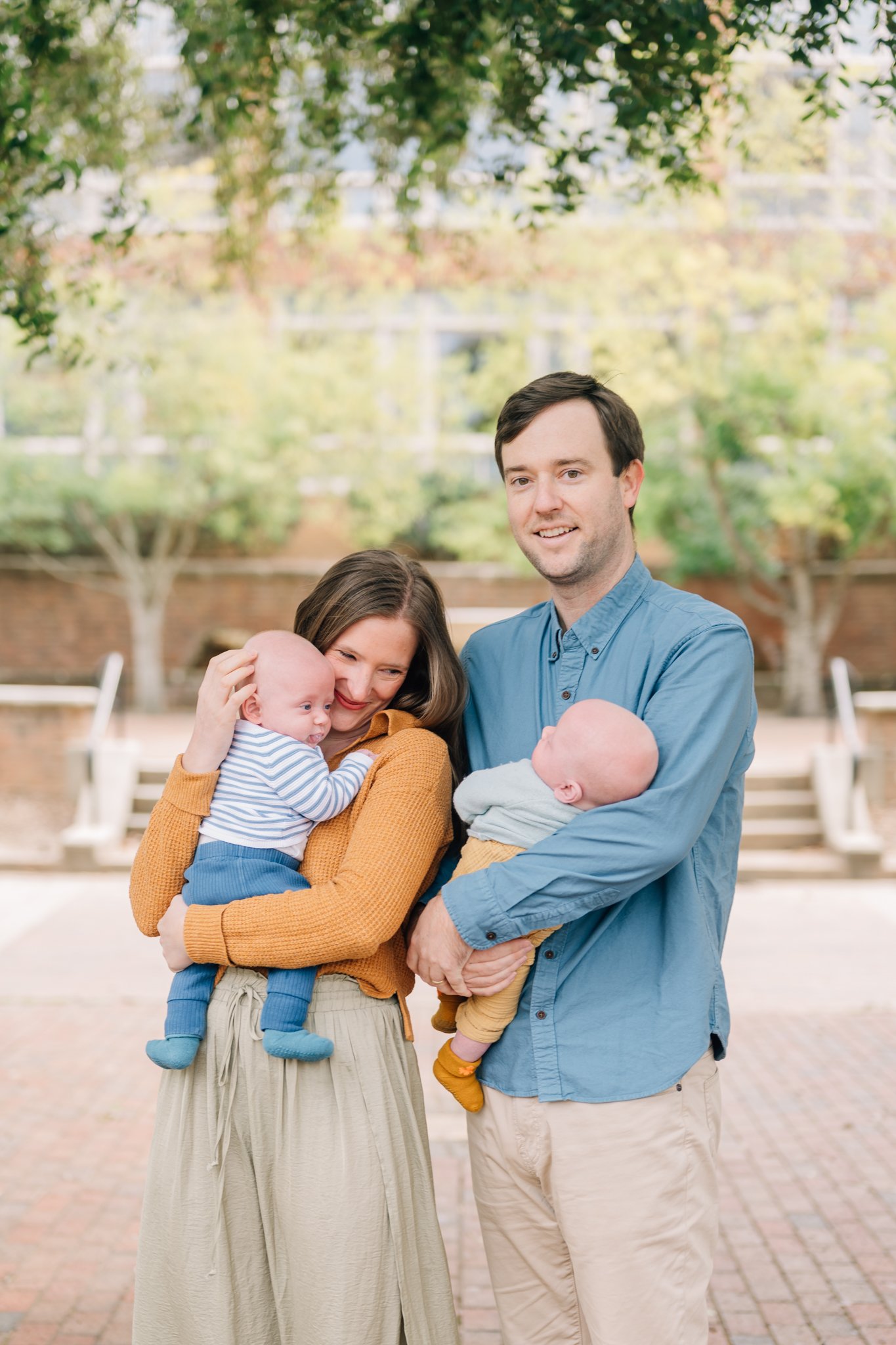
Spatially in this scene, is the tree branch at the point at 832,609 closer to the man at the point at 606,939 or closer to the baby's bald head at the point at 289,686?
the man at the point at 606,939

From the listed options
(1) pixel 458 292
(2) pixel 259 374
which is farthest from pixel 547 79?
(1) pixel 458 292

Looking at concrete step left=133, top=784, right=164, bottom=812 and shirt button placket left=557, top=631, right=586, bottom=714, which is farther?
concrete step left=133, top=784, right=164, bottom=812

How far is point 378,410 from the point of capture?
1647 cm

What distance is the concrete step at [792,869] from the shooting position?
10219 millimetres

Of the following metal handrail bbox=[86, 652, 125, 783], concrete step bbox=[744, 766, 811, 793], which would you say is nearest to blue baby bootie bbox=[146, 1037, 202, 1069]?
metal handrail bbox=[86, 652, 125, 783]

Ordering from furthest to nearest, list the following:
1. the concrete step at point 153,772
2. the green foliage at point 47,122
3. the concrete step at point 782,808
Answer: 1. the concrete step at point 153,772
2. the concrete step at point 782,808
3. the green foliage at point 47,122

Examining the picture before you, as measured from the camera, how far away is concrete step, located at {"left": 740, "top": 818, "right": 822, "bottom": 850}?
35.4 ft

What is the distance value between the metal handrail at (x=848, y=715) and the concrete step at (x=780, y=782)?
50 centimetres

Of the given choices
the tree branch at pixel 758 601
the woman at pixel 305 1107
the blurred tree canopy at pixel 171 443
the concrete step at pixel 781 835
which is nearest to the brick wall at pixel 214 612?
the tree branch at pixel 758 601

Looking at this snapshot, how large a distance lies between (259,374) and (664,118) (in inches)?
491

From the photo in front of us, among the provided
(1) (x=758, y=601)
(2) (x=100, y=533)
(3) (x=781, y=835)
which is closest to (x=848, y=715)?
(3) (x=781, y=835)

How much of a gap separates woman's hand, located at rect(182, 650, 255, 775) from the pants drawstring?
42 centimetres

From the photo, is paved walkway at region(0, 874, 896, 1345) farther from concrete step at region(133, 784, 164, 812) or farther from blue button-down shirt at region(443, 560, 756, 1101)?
concrete step at region(133, 784, 164, 812)

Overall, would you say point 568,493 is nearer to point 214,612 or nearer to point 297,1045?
point 297,1045
